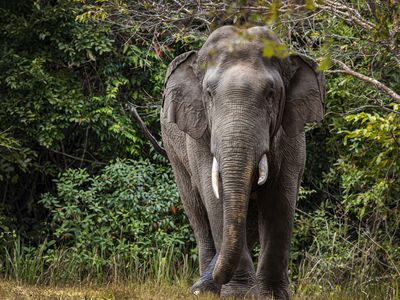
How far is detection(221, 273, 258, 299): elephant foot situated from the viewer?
8.13 metres

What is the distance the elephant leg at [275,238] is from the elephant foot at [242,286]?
19.4 inches

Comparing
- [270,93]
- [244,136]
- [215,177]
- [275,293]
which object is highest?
[270,93]

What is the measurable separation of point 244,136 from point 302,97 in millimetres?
1179

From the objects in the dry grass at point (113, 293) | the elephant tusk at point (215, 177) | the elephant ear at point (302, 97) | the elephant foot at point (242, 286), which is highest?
the elephant ear at point (302, 97)

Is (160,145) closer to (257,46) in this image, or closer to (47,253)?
(47,253)

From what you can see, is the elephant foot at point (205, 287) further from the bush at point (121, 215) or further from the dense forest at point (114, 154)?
the bush at point (121, 215)

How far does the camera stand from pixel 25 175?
14.4 m

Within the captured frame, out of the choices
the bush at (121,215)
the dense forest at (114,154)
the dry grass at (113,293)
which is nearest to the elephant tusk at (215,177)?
the dry grass at (113,293)

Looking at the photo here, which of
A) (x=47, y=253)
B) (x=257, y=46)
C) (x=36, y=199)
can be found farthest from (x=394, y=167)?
(x=36, y=199)

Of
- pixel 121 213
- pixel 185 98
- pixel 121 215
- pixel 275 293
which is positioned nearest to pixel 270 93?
pixel 185 98

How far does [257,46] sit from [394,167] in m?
3.55

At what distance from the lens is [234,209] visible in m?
7.46

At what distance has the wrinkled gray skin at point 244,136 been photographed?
7.50 m

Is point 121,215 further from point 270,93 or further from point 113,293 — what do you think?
point 270,93
